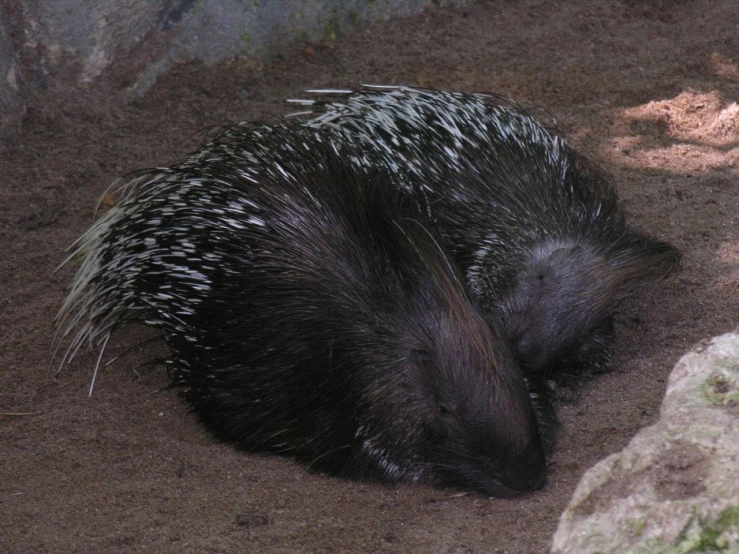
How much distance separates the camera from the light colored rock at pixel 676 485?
1.31 m

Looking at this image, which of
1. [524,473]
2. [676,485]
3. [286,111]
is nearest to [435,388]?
[524,473]

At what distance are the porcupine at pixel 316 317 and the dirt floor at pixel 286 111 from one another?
0.39ft

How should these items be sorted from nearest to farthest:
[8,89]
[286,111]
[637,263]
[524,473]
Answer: [524,473] → [637,263] → [8,89] → [286,111]

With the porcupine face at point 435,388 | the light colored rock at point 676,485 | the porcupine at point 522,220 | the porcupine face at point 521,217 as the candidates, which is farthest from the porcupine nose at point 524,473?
the light colored rock at point 676,485

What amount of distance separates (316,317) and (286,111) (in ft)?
6.62

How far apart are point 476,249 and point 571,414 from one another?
0.71m

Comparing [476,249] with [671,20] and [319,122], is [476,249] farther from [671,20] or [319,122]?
[671,20]

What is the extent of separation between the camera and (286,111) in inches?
176

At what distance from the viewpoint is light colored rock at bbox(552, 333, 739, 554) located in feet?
4.29

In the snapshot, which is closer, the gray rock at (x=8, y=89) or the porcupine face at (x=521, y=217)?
the porcupine face at (x=521, y=217)

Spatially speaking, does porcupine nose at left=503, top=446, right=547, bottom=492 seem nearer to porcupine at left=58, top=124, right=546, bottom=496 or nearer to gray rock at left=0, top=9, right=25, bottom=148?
porcupine at left=58, top=124, right=546, bottom=496

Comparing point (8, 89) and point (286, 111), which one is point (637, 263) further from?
point (8, 89)

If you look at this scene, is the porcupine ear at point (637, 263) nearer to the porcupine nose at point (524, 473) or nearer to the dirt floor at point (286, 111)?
the dirt floor at point (286, 111)

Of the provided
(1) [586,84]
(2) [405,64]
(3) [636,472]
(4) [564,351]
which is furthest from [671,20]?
(3) [636,472]
